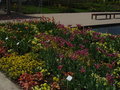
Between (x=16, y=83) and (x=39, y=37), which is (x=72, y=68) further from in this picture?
(x=39, y=37)

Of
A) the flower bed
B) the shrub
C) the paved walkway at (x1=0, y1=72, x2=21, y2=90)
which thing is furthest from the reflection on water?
the paved walkway at (x1=0, y1=72, x2=21, y2=90)

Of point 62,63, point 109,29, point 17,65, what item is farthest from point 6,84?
point 109,29

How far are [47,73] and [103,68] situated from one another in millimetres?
1252

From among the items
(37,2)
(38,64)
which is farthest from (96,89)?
(37,2)

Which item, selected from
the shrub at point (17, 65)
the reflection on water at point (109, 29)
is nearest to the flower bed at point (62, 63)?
the shrub at point (17, 65)

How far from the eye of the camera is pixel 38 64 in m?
5.68

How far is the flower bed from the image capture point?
14.8 ft

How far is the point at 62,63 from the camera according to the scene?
543cm

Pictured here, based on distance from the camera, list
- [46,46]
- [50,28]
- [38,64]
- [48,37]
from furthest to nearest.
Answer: [50,28] < [48,37] < [46,46] < [38,64]

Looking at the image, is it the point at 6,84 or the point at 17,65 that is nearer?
the point at 6,84

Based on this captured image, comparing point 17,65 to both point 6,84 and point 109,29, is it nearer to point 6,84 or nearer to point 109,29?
point 6,84

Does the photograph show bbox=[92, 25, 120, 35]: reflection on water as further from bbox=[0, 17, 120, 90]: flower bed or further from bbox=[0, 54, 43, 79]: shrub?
bbox=[0, 54, 43, 79]: shrub

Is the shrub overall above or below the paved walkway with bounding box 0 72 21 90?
above

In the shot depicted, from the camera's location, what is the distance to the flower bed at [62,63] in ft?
14.8
